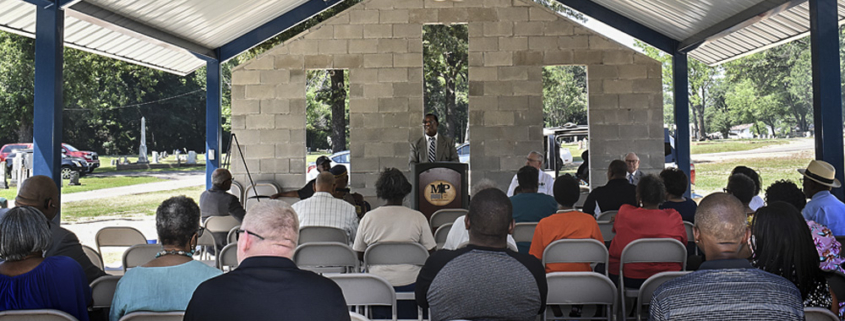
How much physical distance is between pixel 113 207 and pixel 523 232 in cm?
1578

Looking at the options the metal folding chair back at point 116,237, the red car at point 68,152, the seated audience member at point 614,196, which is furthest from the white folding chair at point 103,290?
the red car at point 68,152

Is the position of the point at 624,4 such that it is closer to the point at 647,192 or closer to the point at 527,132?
the point at 527,132

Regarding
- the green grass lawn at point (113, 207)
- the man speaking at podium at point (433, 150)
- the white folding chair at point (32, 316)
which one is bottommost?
the green grass lawn at point (113, 207)

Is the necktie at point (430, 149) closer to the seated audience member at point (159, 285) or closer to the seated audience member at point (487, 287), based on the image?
the seated audience member at point (487, 287)

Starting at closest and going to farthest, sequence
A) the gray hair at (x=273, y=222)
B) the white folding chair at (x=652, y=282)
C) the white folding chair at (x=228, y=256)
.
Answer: the gray hair at (x=273, y=222), the white folding chair at (x=652, y=282), the white folding chair at (x=228, y=256)

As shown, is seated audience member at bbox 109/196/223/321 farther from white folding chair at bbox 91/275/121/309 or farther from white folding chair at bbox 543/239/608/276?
white folding chair at bbox 543/239/608/276

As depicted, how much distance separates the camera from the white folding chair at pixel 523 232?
4.36 m

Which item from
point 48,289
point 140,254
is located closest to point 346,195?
point 140,254

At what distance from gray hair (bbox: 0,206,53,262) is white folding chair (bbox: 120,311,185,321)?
0.60 meters

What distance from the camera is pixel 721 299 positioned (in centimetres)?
191

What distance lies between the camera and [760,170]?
2080cm

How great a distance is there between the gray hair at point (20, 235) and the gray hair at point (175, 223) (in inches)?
18.2

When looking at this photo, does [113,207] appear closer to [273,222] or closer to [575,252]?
[575,252]

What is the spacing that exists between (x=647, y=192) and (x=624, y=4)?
19.6 ft
